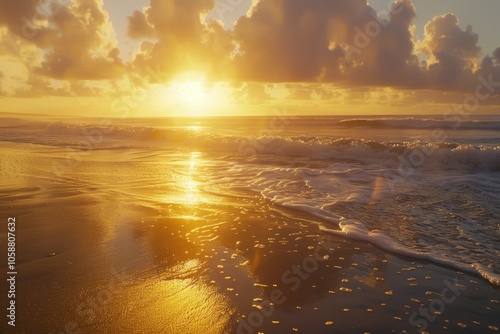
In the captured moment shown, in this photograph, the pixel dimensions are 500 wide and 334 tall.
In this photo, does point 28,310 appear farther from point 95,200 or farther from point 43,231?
point 95,200

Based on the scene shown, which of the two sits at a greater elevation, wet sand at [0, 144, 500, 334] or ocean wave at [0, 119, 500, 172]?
wet sand at [0, 144, 500, 334]

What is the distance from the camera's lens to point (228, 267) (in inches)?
201

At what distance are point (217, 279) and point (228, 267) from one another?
16.0 inches

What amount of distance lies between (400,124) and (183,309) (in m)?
43.8

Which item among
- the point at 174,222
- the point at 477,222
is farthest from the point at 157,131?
the point at 477,222

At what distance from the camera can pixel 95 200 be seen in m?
8.69

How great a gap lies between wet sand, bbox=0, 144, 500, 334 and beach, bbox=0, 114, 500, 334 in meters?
0.02

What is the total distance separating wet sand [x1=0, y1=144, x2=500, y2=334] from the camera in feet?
12.4

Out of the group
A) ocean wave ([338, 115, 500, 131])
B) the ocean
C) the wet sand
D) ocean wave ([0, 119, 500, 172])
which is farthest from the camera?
ocean wave ([338, 115, 500, 131])

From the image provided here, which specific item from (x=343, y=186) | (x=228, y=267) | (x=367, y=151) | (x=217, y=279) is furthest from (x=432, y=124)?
(x=217, y=279)

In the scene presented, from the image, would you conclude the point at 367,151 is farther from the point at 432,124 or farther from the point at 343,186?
the point at 432,124

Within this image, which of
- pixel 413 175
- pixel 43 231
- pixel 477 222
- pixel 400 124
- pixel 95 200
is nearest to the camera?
pixel 43 231

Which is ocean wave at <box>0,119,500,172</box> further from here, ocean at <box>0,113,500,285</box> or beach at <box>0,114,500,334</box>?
beach at <box>0,114,500,334</box>

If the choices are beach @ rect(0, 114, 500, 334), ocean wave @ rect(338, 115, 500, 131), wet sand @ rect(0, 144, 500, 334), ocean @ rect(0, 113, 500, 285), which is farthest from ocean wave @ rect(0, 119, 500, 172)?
ocean wave @ rect(338, 115, 500, 131)
